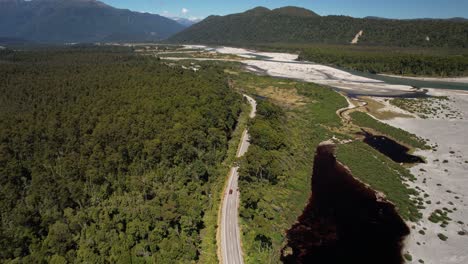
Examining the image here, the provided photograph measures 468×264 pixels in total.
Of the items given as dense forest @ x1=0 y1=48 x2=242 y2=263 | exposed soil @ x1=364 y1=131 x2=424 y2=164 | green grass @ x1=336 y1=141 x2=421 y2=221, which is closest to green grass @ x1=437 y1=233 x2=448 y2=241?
green grass @ x1=336 y1=141 x2=421 y2=221

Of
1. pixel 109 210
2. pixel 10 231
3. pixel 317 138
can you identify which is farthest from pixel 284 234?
pixel 317 138

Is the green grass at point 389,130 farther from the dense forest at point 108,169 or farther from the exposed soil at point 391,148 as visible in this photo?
the dense forest at point 108,169

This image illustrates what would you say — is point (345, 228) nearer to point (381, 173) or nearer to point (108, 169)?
point (381, 173)

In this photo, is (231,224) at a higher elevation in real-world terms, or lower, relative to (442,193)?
lower

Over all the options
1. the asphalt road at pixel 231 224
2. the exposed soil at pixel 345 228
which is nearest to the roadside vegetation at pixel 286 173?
the asphalt road at pixel 231 224

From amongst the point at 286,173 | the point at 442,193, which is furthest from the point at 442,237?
the point at 286,173

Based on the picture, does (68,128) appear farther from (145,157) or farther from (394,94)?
(394,94)
